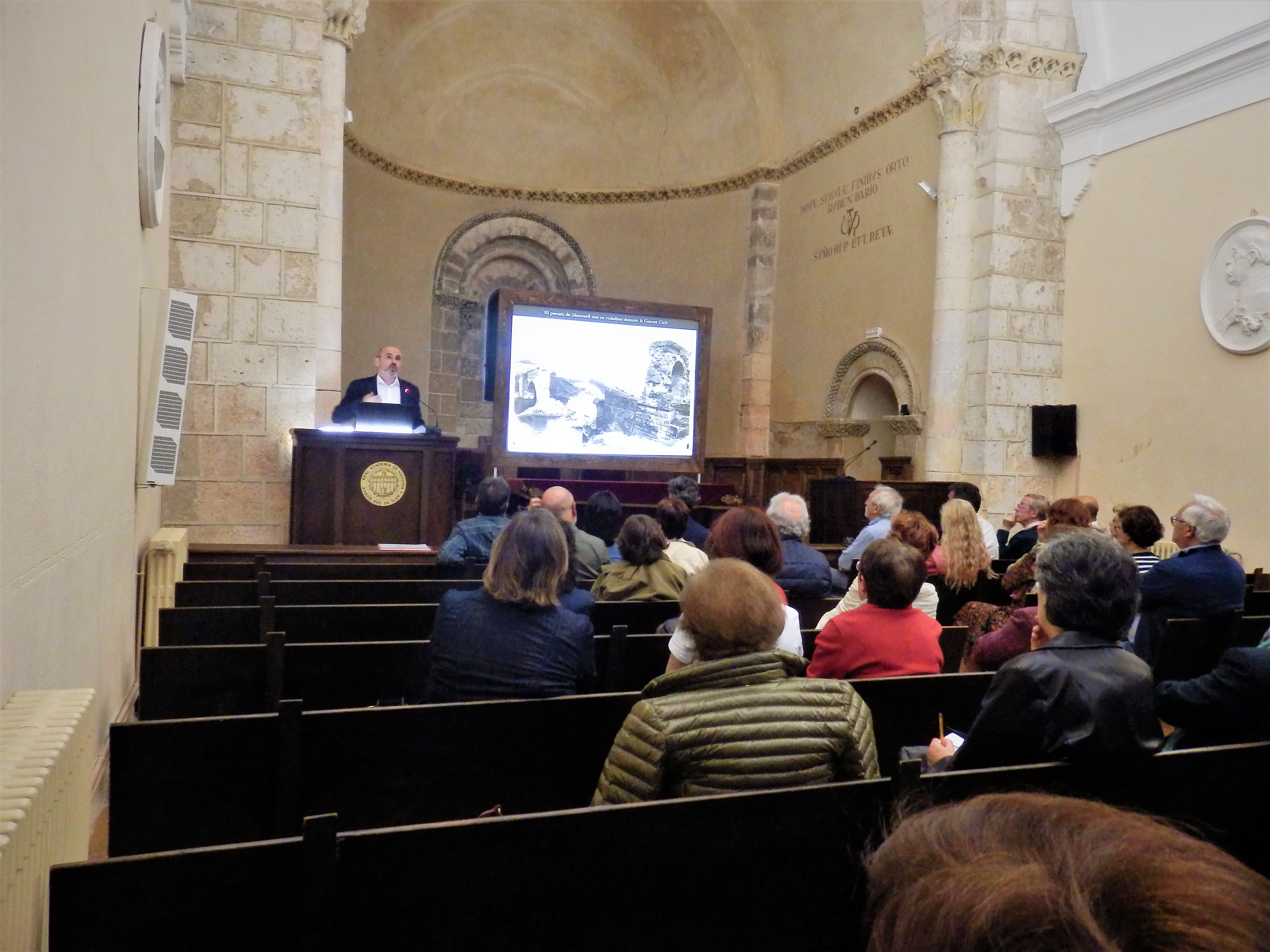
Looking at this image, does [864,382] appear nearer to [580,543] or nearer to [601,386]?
[601,386]

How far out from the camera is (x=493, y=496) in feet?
13.9

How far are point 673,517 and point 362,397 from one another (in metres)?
3.77

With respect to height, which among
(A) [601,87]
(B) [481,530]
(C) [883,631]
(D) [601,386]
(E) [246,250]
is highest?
(A) [601,87]

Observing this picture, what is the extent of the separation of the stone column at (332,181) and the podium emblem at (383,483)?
1270mm

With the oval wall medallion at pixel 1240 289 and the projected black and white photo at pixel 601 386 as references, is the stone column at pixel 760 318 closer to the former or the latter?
the projected black and white photo at pixel 601 386

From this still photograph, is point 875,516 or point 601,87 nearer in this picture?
point 875,516

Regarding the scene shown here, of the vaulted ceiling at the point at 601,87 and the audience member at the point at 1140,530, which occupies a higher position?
the vaulted ceiling at the point at 601,87

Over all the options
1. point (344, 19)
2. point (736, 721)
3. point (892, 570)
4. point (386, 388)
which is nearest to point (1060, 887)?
point (736, 721)

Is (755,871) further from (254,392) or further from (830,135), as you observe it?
(830,135)

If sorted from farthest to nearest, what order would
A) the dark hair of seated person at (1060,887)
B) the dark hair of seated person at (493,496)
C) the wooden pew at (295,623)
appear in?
the dark hair of seated person at (493,496) → the wooden pew at (295,623) → the dark hair of seated person at (1060,887)

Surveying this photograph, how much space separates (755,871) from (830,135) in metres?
11.1

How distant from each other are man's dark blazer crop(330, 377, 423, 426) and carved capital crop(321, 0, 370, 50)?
256 cm

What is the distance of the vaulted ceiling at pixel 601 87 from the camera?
1158cm

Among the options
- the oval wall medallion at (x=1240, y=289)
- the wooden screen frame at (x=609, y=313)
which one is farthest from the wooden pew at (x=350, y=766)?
the wooden screen frame at (x=609, y=313)
